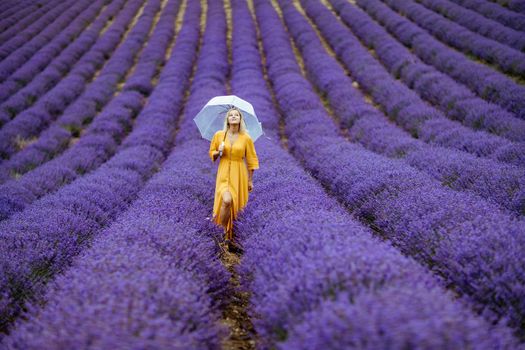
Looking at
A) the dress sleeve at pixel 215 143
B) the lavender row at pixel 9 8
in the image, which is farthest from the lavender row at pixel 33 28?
the dress sleeve at pixel 215 143

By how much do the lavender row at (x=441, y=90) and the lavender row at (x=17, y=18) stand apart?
44.7ft

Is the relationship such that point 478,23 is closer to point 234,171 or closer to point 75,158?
point 234,171

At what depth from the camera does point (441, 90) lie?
26.8 feet

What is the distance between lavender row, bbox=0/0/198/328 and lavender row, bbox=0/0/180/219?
1.92 feet

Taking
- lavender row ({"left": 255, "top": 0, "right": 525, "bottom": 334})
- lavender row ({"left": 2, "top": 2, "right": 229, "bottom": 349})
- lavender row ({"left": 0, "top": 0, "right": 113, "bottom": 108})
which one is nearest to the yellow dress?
lavender row ({"left": 2, "top": 2, "right": 229, "bottom": 349})

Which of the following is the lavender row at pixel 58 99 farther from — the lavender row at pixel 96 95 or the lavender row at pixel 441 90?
the lavender row at pixel 441 90

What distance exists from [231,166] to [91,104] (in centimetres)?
730

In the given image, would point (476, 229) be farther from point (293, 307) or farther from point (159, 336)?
point (159, 336)

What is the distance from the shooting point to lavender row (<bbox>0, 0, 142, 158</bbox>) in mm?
8297

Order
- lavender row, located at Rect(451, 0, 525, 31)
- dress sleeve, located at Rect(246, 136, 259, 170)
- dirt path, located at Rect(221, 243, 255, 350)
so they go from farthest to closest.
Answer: lavender row, located at Rect(451, 0, 525, 31) < dress sleeve, located at Rect(246, 136, 259, 170) < dirt path, located at Rect(221, 243, 255, 350)

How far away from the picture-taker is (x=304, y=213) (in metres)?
2.96

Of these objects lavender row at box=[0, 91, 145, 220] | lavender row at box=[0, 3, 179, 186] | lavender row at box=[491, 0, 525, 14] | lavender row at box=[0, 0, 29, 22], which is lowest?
lavender row at box=[0, 0, 29, 22]

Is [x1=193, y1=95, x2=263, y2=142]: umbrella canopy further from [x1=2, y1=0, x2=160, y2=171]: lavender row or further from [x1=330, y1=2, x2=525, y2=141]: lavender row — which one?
[x1=2, y1=0, x2=160, y2=171]: lavender row

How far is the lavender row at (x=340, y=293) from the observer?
1.34 meters
